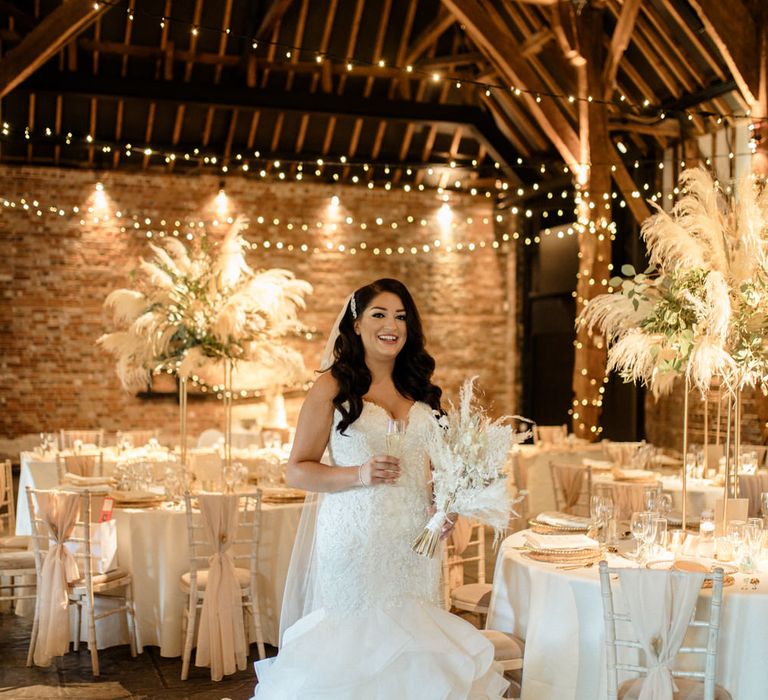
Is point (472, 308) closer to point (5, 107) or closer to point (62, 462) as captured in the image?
point (5, 107)

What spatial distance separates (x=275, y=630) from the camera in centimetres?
568

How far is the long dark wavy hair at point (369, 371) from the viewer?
131 inches

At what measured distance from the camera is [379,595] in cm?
327

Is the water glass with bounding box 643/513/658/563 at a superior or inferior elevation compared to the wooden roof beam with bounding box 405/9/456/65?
inferior

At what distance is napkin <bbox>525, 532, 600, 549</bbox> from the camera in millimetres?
4027

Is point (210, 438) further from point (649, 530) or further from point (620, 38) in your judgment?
point (649, 530)

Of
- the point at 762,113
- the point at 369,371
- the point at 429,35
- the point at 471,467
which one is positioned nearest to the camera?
the point at 471,467

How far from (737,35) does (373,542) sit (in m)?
7.17

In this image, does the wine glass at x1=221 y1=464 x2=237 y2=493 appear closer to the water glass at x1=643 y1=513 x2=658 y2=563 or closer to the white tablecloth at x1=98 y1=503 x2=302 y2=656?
the white tablecloth at x1=98 y1=503 x2=302 y2=656

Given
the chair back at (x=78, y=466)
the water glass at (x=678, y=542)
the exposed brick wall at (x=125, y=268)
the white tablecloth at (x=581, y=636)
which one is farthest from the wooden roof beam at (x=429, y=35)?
the white tablecloth at (x=581, y=636)

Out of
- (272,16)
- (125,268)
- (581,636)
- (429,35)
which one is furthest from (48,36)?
(581,636)

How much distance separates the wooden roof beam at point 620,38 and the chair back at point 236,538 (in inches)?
258

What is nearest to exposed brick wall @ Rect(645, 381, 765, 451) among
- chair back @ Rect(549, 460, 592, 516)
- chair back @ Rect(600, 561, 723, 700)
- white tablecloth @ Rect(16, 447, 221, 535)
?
chair back @ Rect(549, 460, 592, 516)

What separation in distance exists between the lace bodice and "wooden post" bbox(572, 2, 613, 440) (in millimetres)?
7679
